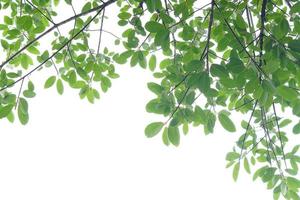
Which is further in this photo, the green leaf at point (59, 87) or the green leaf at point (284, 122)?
the green leaf at point (59, 87)

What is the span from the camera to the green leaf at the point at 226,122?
6.07ft

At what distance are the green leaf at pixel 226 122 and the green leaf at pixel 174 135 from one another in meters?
0.24

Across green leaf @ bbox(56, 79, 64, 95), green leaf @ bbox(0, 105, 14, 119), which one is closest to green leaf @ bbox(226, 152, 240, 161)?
green leaf @ bbox(56, 79, 64, 95)

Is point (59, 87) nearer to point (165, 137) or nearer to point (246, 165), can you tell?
point (165, 137)

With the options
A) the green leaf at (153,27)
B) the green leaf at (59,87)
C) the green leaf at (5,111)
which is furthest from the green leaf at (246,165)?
the green leaf at (5,111)

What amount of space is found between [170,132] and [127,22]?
3.90 ft

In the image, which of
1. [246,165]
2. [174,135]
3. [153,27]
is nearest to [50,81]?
[153,27]

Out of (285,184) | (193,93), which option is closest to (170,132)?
(193,93)

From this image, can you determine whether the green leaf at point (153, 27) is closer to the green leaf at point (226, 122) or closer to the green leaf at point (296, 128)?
the green leaf at point (226, 122)

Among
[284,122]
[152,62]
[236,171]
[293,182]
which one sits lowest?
[293,182]

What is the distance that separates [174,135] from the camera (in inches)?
72.7

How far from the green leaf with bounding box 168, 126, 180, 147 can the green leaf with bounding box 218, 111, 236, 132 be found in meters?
0.24

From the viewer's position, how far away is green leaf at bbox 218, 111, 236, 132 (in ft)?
6.07

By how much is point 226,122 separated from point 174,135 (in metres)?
0.28
